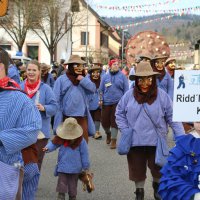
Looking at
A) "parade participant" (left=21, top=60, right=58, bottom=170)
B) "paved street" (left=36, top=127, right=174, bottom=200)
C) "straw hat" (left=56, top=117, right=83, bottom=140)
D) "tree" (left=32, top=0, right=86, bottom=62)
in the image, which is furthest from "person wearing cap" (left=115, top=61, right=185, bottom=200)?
"tree" (left=32, top=0, right=86, bottom=62)

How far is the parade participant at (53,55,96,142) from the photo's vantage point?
8008 millimetres

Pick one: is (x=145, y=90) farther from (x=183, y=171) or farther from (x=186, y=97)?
(x=183, y=171)

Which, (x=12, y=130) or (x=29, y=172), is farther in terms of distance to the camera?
(x=29, y=172)

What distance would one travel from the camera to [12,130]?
3.85 m

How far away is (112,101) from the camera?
11797 mm

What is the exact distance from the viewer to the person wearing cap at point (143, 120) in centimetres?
637

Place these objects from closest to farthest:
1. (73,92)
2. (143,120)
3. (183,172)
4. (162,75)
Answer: (183,172)
(143,120)
(73,92)
(162,75)

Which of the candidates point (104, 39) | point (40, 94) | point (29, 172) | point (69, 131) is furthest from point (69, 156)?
point (104, 39)

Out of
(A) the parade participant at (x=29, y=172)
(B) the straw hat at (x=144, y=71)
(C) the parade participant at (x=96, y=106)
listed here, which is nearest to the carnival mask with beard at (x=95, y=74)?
(C) the parade participant at (x=96, y=106)

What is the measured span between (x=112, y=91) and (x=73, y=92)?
378 cm

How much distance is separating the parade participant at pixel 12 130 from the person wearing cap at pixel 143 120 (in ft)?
8.32

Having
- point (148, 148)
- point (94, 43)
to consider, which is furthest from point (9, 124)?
point (94, 43)

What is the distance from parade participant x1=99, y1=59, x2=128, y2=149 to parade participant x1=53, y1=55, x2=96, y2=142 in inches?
137

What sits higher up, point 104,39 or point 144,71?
point 104,39
